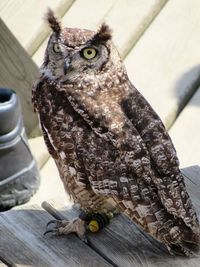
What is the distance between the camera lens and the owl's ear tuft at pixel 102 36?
301cm

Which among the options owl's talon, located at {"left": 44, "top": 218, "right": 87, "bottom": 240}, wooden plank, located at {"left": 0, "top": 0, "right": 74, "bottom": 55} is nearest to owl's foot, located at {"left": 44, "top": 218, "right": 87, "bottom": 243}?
owl's talon, located at {"left": 44, "top": 218, "right": 87, "bottom": 240}

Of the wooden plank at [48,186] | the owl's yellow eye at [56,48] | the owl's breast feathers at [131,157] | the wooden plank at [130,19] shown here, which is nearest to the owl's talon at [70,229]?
the owl's breast feathers at [131,157]

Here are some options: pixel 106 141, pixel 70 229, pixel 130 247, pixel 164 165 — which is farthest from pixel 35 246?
pixel 164 165

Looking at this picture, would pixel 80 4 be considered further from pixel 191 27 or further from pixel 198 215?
pixel 198 215

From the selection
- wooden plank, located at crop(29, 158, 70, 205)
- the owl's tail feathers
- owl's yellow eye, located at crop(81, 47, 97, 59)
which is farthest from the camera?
wooden plank, located at crop(29, 158, 70, 205)

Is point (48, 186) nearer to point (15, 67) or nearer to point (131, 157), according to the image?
point (15, 67)

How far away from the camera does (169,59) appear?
5312 millimetres

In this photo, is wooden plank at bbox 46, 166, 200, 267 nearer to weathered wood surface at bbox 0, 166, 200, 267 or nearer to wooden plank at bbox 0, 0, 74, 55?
weathered wood surface at bbox 0, 166, 200, 267

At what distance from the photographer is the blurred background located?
4.58 m

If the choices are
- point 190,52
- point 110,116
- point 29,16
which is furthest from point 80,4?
point 110,116

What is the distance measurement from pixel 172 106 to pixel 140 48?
0.68m

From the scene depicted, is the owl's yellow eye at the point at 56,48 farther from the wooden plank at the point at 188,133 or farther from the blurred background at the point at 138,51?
the wooden plank at the point at 188,133

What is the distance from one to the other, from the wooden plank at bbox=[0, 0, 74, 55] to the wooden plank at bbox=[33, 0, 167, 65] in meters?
0.24

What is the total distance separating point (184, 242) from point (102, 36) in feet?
3.02
